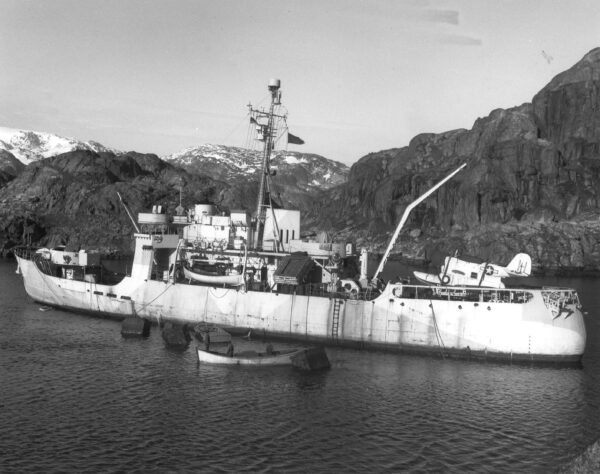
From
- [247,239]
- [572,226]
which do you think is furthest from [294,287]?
[572,226]

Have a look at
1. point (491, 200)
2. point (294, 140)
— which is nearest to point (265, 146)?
point (294, 140)

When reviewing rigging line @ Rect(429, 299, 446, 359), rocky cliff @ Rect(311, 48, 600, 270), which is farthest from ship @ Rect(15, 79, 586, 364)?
rocky cliff @ Rect(311, 48, 600, 270)

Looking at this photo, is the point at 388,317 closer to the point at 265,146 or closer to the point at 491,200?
the point at 265,146

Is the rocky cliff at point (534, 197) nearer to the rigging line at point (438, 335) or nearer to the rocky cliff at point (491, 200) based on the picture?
the rocky cliff at point (491, 200)

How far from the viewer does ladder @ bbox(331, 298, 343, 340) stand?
141ft

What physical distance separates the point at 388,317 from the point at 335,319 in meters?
3.92

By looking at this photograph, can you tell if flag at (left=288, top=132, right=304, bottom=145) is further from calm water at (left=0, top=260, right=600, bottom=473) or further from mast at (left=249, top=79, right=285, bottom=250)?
calm water at (left=0, top=260, right=600, bottom=473)

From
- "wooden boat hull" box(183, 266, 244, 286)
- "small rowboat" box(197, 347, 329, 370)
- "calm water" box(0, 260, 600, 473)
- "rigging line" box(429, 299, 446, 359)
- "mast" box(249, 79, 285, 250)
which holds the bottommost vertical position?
"calm water" box(0, 260, 600, 473)

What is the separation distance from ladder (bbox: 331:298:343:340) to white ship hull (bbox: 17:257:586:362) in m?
0.07

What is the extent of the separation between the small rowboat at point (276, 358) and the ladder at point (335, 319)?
229 inches

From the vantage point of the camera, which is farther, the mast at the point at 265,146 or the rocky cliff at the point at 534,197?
the rocky cliff at the point at 534,197

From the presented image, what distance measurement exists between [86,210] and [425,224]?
103m

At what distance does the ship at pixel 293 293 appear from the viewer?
38.8m

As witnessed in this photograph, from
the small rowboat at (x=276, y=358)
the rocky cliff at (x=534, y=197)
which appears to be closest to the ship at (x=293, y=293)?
the small rowboat at (x=276, y=358)
